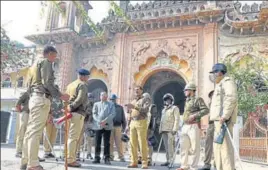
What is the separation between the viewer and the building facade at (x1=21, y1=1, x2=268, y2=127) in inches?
474

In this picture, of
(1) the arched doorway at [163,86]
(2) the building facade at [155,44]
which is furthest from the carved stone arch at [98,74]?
(1) the arched doorway at [163,86]

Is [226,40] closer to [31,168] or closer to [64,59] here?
[64,59]

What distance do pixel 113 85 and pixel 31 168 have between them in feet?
31.1

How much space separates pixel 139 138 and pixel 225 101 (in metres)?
2.13

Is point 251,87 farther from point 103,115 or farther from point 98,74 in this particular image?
point 98,74

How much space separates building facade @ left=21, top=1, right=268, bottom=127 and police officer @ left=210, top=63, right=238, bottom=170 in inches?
288

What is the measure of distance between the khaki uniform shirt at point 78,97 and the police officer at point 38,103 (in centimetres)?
74

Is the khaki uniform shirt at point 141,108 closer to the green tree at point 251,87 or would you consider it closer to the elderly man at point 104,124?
the elderly man at point 104,124

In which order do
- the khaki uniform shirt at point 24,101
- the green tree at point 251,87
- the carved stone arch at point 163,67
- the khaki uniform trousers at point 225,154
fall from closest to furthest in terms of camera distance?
the khaki uniform trousers at point 225,154, the green tree at point 251,87, the khaki uniform shirt at point 24,101, the carved stone arch at point 163,67

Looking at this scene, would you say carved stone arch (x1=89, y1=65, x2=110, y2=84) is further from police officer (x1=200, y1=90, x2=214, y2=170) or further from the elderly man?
police officer (x1=200, y1=90, x2=214, y2=170)

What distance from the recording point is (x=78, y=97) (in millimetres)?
5316

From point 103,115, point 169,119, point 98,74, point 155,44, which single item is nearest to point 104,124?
point 103,115

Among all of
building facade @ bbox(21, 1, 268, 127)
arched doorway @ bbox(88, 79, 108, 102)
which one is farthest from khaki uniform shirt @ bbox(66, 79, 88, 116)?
arched doorway @ bbox(88, 79, 108, 102)

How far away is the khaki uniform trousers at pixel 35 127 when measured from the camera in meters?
4.27
